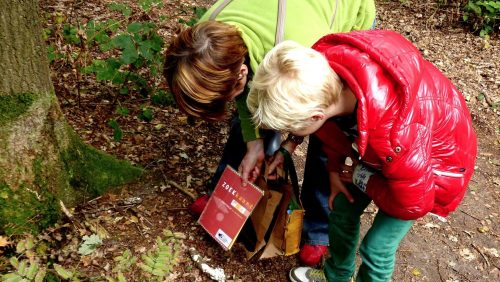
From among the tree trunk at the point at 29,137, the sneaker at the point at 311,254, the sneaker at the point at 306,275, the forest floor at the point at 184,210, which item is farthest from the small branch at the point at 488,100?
the tree trunk at the point at 29,137

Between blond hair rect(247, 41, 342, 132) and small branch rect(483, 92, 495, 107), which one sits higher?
blond hair rect(247, 41, 342, 132)

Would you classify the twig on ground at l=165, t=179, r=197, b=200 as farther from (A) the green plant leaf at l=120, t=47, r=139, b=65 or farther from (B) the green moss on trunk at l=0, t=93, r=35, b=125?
(B) the green moss on trunk at l=0, t=93, r=35, b=125

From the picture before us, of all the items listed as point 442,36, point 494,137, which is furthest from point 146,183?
point 442,36

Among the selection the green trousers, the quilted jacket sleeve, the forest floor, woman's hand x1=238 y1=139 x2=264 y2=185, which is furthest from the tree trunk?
the quilted jacket sleeve

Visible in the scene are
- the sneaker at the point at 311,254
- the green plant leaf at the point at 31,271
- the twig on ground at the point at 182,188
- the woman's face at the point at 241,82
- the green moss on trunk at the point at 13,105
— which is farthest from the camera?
the twig on ground at the point at 182,188

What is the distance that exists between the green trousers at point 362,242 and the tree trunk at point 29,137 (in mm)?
1403

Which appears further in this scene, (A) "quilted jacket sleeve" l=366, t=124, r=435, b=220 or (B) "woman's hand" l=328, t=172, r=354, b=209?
(B) "woman's hand" l=328, t=172, r=354, b=209

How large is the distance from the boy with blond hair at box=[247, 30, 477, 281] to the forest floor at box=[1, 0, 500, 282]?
102 centimetres

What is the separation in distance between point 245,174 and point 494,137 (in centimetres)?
280

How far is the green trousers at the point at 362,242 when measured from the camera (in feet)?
6.12

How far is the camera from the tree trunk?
1960 mm

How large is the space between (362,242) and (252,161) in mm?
668

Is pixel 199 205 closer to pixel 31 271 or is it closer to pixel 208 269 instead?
pixel 208 269

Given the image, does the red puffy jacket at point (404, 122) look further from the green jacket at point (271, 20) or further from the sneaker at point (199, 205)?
the sneaker at point (199, 205)
